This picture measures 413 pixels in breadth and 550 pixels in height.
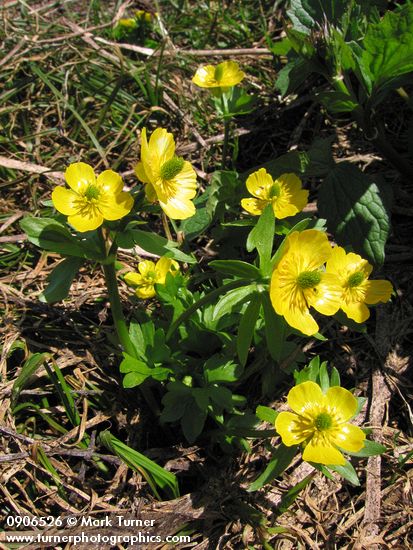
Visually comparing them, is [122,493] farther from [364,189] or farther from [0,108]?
[0,108]

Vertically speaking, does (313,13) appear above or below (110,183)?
above

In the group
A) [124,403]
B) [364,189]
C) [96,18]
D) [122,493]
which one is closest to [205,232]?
[364,189]

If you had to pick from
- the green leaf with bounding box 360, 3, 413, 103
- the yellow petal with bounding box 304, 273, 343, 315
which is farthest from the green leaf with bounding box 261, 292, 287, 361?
the green leaf with bounding box 360, 3, 413, 103

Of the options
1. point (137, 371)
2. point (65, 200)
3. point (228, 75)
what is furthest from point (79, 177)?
point (228, 75)

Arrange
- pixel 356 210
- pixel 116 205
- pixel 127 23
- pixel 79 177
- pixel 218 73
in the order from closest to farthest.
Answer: pixel 116 205 < pixel 79 177 < pixel 356 210 < pixel 218 73 < pixel 127 23

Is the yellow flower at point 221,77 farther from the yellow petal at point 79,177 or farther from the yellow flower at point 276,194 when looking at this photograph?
the yellow petal at point 79,177

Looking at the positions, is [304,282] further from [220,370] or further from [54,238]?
[54,238]
